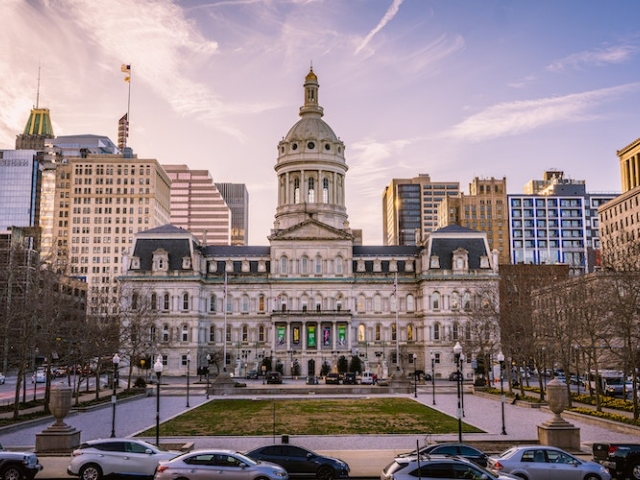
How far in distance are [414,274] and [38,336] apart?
6812cm

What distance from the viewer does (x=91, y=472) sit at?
27109mm

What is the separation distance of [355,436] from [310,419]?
8.48 meters

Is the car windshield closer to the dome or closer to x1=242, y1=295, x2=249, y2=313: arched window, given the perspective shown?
x1=242, y1=295, x2=249, y2=313: arched window

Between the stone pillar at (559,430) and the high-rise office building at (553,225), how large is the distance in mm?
141764

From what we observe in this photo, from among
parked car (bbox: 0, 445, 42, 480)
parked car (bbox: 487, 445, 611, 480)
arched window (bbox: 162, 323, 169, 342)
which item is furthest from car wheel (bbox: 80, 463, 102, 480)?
arched window (bbox: 162, 323, 169, 342)

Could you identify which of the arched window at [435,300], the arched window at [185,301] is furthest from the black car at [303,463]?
the arched window at [185,301]

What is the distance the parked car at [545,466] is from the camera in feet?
85.8

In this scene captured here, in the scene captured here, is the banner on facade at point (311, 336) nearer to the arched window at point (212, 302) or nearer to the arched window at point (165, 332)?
the arched window at point (212, 302)

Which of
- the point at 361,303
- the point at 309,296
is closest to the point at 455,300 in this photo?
the point at 361,303

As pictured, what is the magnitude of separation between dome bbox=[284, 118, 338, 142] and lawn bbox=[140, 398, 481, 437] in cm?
6898

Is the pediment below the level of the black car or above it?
above

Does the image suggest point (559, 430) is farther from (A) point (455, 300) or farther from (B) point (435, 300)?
Answer: (B) point (435, 300)

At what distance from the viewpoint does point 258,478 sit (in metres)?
24.8

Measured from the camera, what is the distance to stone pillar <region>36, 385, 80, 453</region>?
34250 mm
